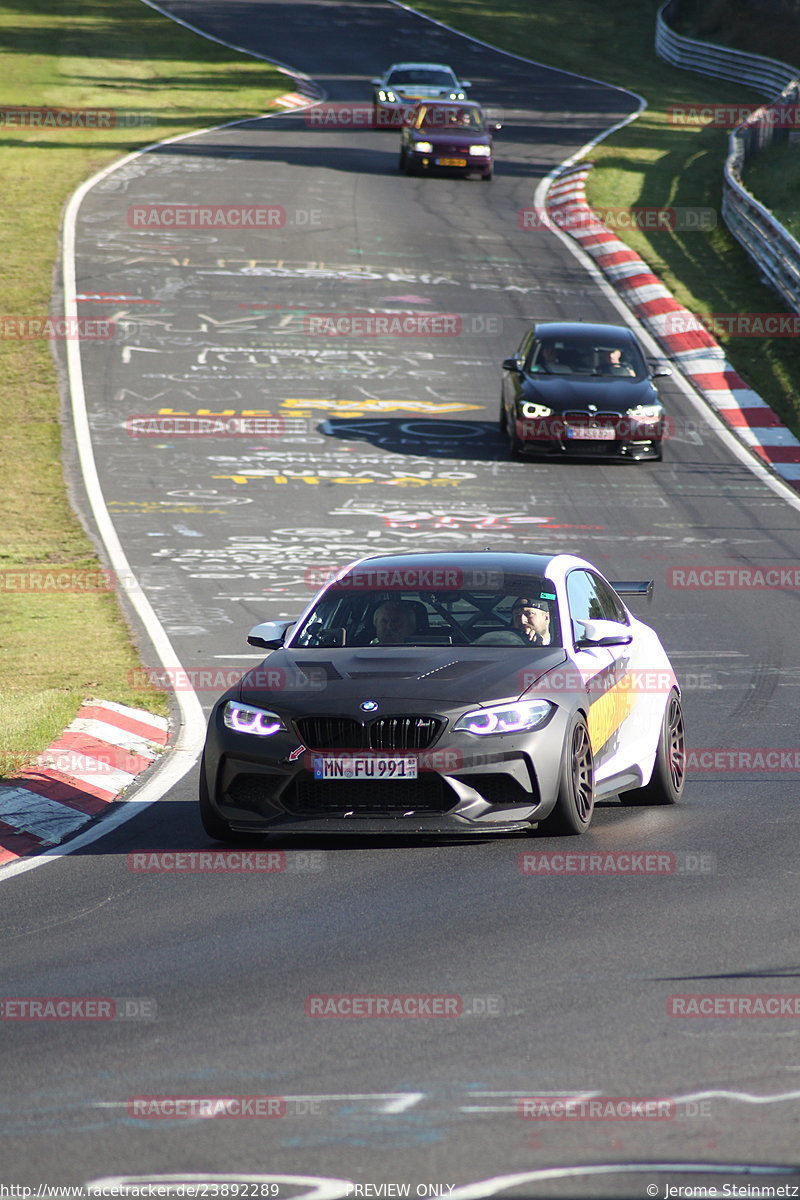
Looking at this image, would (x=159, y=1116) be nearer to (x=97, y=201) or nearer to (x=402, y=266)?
(x=402, y=266)

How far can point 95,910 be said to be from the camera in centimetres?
843

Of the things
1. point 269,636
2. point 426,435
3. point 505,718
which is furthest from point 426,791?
point 426,435

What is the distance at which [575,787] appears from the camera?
970 cm

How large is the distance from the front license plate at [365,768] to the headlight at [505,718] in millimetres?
335

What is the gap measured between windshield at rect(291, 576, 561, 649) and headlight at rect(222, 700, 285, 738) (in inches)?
34.8

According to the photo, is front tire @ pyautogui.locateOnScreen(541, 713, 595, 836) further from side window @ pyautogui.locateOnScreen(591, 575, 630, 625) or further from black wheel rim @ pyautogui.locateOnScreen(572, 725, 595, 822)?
side window @ pyautogui.locateOnScreen(591, 575, 630, 625)

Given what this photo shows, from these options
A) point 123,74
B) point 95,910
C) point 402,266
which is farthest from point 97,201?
point 95,910

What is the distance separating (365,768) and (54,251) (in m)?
28.8

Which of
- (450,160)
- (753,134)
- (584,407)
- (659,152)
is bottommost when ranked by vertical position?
(450,160)

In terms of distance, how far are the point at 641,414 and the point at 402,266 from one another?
12.5 meters

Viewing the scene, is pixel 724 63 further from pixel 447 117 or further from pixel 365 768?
pixel 365 768

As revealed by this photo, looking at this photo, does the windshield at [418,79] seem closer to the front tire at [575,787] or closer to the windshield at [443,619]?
the windshield at [443,619]

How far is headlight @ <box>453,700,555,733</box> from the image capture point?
9.34 m

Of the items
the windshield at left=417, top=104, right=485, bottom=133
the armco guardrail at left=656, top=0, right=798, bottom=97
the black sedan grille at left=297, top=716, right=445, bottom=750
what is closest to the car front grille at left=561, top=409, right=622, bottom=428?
the black sedan grille at left=297, top=716, right=445, bottom=750
